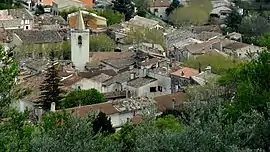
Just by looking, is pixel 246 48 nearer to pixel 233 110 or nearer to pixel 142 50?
pixel 142 50

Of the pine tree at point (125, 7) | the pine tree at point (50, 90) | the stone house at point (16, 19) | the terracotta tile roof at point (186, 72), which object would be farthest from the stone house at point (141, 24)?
the pine tree at point (50, 90)

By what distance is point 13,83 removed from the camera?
743 cm

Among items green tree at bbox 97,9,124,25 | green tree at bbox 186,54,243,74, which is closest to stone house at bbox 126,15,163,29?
green tree at bbox 97,9,124,25

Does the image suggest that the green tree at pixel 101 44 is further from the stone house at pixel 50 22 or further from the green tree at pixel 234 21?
the green tree at pixel 234 21

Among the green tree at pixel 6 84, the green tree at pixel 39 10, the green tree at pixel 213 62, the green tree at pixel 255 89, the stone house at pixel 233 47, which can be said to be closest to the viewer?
the green tree at pixel 6 84

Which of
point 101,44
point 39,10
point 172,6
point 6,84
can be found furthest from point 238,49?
point 6,84

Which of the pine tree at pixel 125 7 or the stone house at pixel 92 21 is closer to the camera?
the stone house at pixel 92 21

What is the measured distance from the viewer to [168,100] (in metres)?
18.5

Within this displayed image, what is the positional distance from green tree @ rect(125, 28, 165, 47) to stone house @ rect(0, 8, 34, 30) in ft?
18.1

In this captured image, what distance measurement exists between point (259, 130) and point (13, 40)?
74.6ft

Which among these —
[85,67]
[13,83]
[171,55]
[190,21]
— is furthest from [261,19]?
[13,83]

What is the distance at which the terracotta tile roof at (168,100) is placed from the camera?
17734 mm

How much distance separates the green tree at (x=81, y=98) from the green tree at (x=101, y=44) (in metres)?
9.25

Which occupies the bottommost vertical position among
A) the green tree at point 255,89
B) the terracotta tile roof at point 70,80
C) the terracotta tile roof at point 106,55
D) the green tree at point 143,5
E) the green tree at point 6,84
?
the terracotta tile roof at point 106,55
